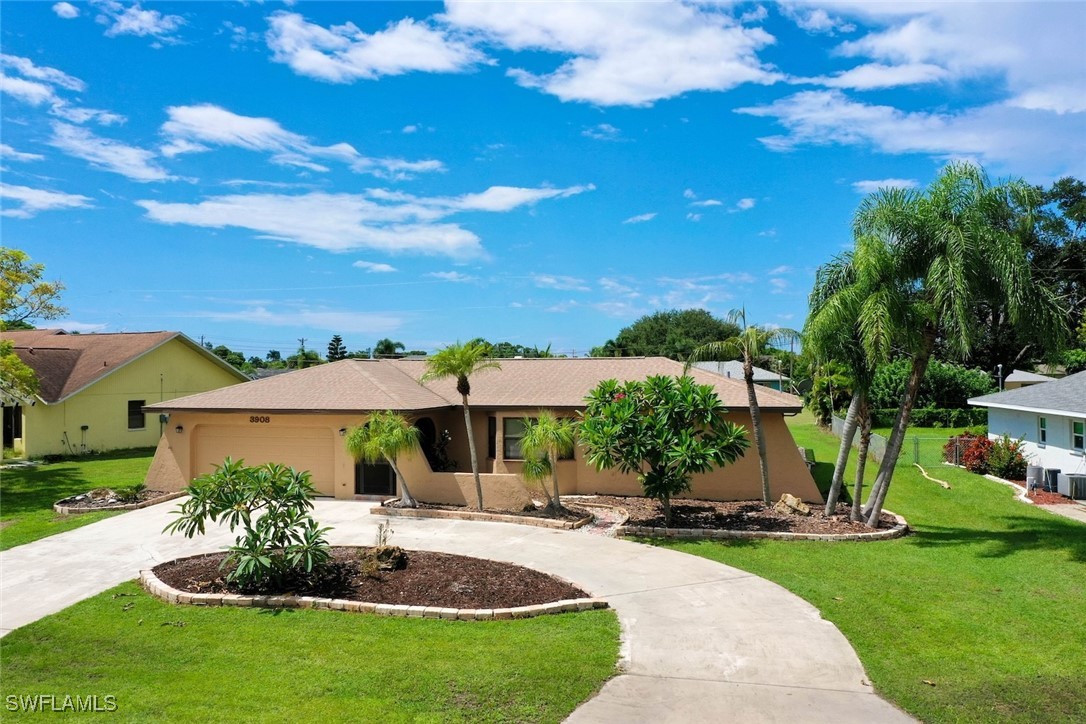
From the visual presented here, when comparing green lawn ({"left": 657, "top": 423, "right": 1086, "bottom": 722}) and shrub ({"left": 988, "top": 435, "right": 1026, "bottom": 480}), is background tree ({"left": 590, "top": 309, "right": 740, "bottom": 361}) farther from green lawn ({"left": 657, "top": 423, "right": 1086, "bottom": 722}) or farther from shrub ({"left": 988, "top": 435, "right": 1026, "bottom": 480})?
green lawn ({"left": 657, "top": 423, "right": 1086, "bottom": 722})

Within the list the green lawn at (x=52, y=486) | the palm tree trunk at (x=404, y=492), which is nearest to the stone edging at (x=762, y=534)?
the palm tree trunk at (x=404, y=492)

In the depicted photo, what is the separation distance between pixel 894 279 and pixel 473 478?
10.5 m

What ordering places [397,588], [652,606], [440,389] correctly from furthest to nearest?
1. [440,389]
2. [397,588]
3. [652,606]

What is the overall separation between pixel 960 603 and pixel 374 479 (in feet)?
46.0

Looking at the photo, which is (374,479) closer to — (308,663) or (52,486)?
(52,486)

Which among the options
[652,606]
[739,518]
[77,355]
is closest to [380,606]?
[652,606]

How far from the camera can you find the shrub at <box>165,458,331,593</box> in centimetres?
1004

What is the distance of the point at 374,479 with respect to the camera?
744 inches

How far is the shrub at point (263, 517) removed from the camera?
10039mm

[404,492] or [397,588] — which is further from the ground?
[404,492]

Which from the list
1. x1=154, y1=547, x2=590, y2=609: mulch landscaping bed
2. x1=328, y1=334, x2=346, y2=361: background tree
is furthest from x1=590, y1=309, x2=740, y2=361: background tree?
x1=154, y1=547, x2=590, y2=609: mulch landscaping bed

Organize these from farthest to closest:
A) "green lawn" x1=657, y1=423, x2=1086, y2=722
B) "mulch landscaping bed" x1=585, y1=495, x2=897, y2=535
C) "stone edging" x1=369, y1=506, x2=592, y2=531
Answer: "stone edging" x1=369, y1=506, x2=592, y2=531
"mulch landscaping bed" x1=585, y1=495, x2=897, y2=535
"green lawn" x1=657, y1=423, x2=1086, y2=722

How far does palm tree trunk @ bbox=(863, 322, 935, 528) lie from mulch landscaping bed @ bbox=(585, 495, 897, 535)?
1.52 ft

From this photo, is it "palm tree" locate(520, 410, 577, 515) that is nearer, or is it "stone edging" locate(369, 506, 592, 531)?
"stone edging" locate(369, 506, 592, 531)
